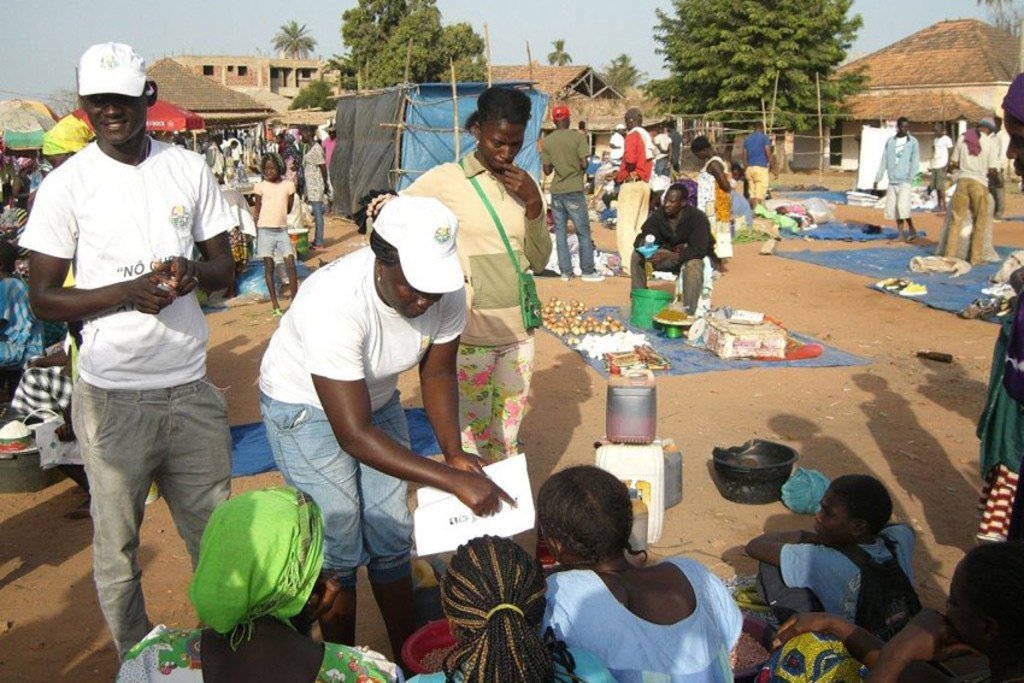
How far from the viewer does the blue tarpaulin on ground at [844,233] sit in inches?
644

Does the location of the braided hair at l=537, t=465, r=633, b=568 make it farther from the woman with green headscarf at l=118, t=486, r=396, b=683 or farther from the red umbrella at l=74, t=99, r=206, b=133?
the red umbrella at l=74, t=99, r=206, b=133

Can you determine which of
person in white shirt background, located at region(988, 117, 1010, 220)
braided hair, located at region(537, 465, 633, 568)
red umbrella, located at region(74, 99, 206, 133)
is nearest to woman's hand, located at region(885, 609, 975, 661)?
braided hair, located at region(537, 465, 633, 568)

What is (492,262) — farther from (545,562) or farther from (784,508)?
(784,508)

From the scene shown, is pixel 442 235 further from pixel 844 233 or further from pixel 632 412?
pixel 844 233

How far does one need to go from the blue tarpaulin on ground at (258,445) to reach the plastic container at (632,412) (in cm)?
135

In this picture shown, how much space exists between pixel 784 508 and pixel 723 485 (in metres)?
0.36

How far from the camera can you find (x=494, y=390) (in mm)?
4562

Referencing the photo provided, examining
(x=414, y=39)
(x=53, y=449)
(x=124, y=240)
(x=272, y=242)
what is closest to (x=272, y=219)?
(x=272, y=242)

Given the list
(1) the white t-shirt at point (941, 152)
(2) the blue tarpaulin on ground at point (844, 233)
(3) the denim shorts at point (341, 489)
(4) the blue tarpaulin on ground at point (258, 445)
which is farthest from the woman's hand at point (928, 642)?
(1) the white t-shirt at point (941, 152)

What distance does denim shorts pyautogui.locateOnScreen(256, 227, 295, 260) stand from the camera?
10.5 meters

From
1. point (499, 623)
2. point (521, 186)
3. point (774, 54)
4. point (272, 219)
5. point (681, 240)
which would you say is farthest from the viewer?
point (774, 54)

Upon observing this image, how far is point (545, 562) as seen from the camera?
164 inches

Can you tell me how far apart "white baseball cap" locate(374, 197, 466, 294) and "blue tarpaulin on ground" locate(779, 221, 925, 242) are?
15.0 m

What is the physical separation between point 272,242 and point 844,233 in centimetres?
1084
